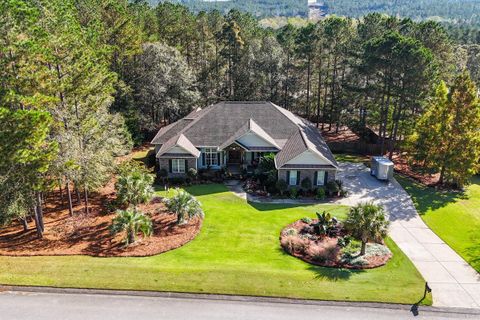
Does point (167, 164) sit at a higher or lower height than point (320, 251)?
higher

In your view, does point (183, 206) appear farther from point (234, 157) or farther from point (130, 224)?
point (234, 157)

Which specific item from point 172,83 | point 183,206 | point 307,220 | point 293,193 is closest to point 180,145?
point 183,206

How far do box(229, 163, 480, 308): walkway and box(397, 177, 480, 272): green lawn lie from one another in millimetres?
614

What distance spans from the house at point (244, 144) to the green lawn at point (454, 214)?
26.4 ft

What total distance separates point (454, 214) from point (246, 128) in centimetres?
1953

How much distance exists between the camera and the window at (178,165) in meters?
36.4

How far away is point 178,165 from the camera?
3653cm

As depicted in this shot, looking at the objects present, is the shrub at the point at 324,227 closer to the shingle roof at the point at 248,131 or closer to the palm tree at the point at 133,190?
the palm tree at the point at 133,190

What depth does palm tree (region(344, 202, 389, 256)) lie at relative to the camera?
21.8m

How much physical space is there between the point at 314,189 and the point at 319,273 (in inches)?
522

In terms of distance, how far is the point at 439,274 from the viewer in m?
21.8

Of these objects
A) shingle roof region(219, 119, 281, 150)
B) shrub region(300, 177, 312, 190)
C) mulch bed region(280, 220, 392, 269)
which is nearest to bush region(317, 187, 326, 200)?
shrub region(300, 177, 312, 190)

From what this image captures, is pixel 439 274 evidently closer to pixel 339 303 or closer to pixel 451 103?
pixel 339 303

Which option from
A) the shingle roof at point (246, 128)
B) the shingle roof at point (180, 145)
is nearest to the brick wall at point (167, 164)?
the shingle roof at point (180, 145)
